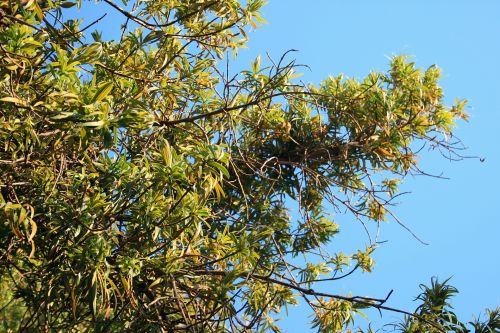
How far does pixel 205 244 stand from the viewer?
2.87 metres

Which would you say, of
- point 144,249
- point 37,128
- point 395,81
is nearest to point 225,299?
point 144,249

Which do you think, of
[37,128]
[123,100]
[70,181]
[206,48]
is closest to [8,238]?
[70,181]

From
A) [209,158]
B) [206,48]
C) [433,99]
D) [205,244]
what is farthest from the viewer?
[433,99]

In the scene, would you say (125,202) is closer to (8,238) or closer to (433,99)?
(8,238)

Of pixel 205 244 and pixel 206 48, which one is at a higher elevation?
pixel 206 48

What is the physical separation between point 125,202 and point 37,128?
43 centimetres

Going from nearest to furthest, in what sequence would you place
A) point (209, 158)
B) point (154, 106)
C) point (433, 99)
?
point (209, 158), point (154, 106), point (433, 99)

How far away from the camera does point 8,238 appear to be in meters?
2.61

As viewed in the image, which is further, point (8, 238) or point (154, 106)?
point (154, 106)

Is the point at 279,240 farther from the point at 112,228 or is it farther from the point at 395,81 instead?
the point at 112,228

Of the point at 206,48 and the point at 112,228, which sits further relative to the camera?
the point at 206,48

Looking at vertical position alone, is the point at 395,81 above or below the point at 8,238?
above

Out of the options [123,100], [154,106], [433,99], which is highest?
[433,99]

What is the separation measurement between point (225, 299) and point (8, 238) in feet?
3.08
